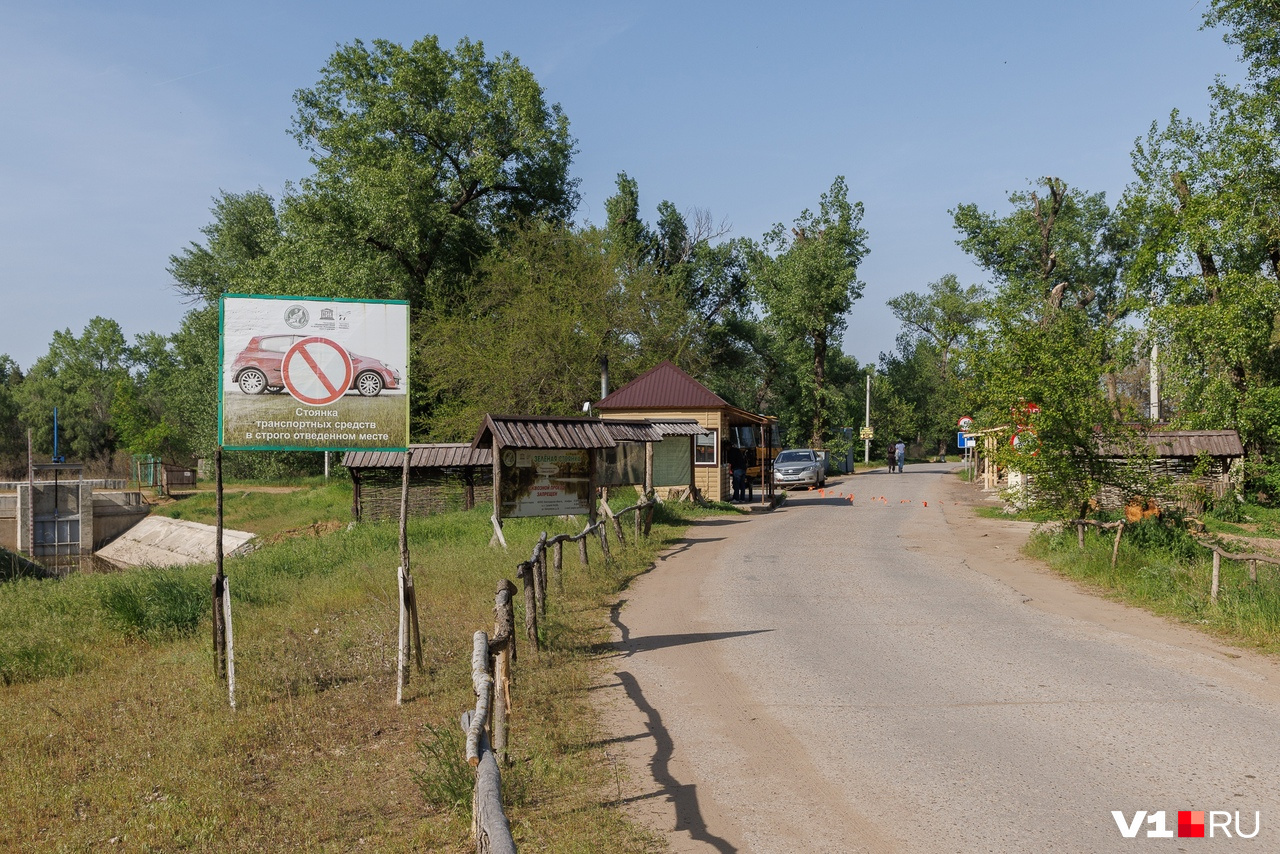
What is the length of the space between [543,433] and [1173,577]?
10.9 m

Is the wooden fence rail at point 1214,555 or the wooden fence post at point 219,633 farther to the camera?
the wooden fence rail at point 1214,555

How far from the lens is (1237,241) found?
30109 mm

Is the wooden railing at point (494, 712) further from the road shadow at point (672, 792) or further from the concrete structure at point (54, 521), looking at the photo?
the concrete structure at point (54, 521)

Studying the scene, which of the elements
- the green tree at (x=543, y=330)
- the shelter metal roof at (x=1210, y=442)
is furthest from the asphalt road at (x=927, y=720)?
the green tree at (x=543, y=330)

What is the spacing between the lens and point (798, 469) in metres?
42.8

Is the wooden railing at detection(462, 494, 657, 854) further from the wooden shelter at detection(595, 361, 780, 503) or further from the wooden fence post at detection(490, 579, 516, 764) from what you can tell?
the wooden shelter at detection(595, 361, 780, 503)

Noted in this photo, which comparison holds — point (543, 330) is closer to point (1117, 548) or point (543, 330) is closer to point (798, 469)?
point (798, 469)

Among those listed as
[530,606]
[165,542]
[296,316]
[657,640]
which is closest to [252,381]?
[296,316]

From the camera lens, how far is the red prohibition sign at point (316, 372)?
944 cm

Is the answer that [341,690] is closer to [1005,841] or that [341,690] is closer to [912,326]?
[1005,841]

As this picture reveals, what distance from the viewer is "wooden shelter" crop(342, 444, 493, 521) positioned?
1141 inches

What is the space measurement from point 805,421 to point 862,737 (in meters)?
57.8

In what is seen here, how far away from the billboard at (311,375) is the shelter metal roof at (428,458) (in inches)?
729

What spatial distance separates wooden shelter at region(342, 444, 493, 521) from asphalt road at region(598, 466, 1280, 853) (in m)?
15.0
